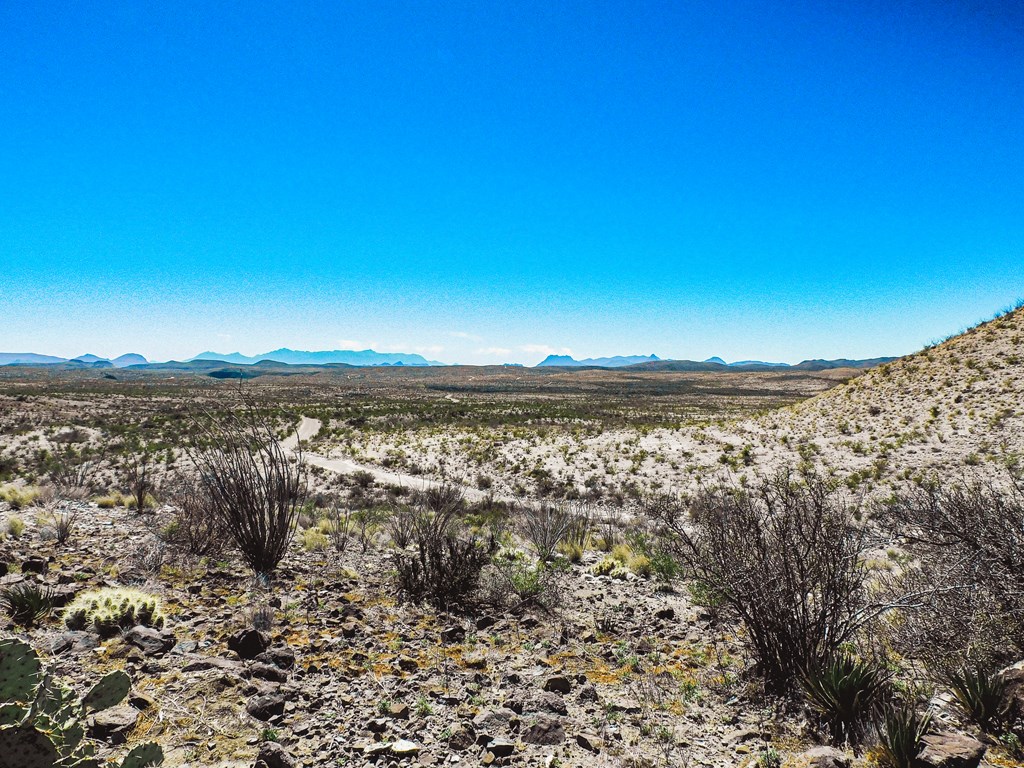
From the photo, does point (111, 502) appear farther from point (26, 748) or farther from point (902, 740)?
point (902, 740)

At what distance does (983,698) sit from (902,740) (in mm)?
1010

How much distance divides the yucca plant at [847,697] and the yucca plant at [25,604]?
622 cm

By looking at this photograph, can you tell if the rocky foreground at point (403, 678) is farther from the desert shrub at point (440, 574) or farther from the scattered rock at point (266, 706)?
the desert shrub at point (440, 574)

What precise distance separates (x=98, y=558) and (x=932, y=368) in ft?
103

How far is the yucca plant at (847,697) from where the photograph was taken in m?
3.43

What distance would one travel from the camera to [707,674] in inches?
174

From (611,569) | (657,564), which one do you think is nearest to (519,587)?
(611,569)

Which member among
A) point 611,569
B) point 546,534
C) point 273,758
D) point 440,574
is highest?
point 273,758

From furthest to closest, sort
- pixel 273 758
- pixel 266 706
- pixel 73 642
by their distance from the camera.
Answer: pixel 73 642 → pixel 266 706 → pixel 273 758

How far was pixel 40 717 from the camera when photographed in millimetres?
2215

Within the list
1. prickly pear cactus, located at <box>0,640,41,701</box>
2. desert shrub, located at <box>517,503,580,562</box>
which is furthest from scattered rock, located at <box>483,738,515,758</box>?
desert shrub, located at <box>517,503,580,562</box>

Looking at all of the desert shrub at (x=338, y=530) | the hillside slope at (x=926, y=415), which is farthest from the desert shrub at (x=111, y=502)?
the hillside slope at (x=926, y=415)

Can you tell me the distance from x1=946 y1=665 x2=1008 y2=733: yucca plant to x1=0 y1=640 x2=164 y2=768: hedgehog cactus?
4863mm

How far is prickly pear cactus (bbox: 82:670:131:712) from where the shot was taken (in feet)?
9.07
